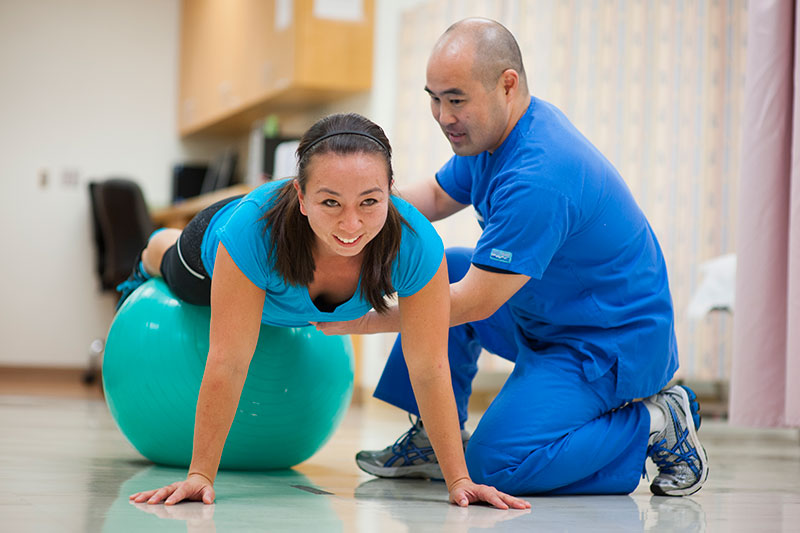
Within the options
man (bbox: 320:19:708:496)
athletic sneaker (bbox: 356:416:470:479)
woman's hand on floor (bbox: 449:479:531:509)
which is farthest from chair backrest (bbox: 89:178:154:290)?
woman's hand on floor (bbox: 449:479:531:509)

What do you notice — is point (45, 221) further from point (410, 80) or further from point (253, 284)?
point (253, 284)

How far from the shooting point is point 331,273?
1.86 metres

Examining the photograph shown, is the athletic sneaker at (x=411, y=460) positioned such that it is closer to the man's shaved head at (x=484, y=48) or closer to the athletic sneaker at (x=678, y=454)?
the athletic sneaker at (x=678, y=454)

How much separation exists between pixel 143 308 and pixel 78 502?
0.68 meters

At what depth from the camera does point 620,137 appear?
4.96 meters

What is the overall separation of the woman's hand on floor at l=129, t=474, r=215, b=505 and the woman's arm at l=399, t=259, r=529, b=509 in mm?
436

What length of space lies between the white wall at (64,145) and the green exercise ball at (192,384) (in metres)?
4.61

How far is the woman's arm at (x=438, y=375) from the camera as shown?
183cm

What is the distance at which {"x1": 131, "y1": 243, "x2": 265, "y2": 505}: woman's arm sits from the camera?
1752 mm

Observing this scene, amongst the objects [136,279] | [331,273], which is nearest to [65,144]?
[136,279]

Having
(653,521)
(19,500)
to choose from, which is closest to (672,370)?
(653,521)

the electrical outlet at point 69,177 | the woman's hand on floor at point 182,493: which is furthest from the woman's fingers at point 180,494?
the electrical outlet at point 69,177

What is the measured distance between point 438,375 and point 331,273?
288mm

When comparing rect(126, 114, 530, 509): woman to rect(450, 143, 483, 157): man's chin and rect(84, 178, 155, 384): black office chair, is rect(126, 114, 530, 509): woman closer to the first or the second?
rect(450, 143, 483, 157): man's chin
